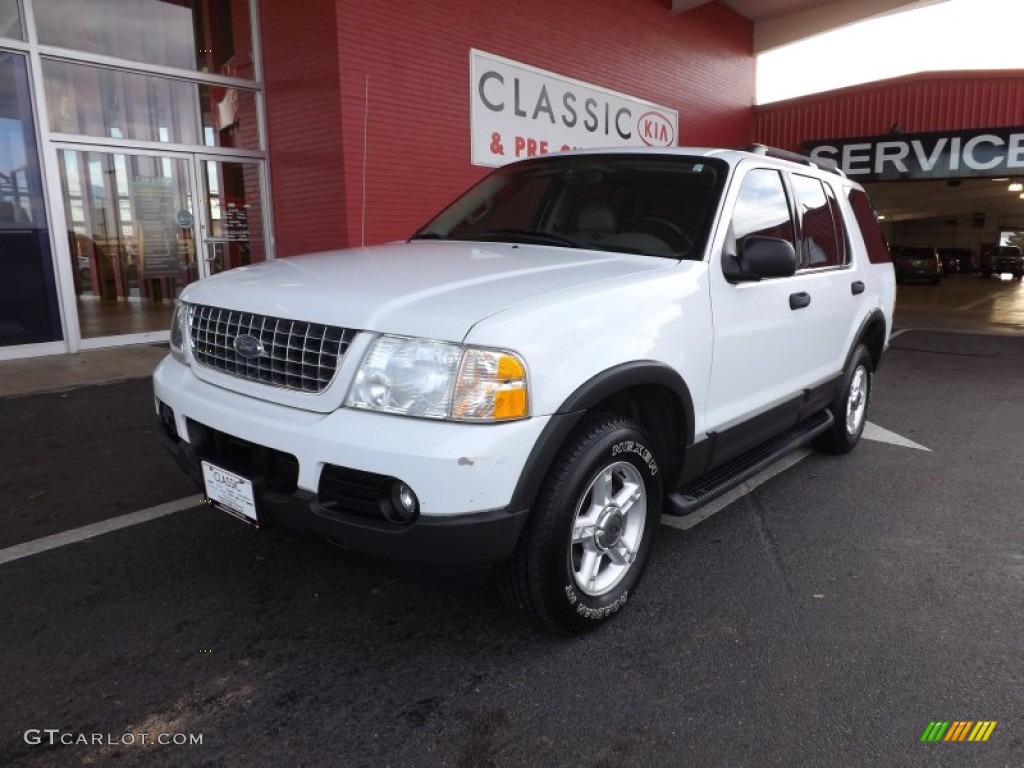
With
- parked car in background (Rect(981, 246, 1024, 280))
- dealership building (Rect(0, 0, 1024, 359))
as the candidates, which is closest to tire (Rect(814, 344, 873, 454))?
dealership building (Rect(0, 0, 1024, 359))

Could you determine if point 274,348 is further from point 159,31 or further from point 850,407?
point 159,31

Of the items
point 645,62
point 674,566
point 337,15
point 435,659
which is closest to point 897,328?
point 645,62

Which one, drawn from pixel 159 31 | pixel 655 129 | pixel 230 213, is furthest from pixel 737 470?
pixel 655 129

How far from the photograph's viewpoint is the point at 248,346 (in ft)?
8.55

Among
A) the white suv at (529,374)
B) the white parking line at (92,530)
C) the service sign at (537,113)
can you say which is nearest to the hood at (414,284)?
the white suv at (529,374)

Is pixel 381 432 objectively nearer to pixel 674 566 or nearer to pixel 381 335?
pixel 381 335

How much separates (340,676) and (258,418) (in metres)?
0.89

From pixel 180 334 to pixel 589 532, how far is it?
1.87 m

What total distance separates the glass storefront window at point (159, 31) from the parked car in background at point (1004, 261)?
126 feet

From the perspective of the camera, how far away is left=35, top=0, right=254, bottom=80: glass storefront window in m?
8.55

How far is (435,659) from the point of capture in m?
2.53

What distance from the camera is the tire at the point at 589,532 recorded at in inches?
94.3

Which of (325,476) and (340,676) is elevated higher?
(325,476)

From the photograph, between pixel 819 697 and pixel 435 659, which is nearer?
pixel 819 697
